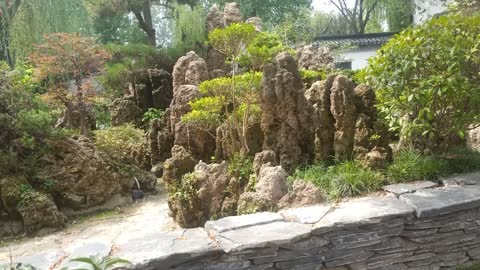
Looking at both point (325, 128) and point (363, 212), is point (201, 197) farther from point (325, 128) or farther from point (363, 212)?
point (363, 212)

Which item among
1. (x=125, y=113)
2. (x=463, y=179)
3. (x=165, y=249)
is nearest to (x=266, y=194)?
(x=165, y=249)

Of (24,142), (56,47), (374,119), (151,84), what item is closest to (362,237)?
(374,119)

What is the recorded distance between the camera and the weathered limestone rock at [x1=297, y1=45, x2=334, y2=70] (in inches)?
326

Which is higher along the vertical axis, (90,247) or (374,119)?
(374,119)

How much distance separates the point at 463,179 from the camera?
409 centimetres

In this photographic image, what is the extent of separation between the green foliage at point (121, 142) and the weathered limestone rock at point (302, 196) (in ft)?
10.3

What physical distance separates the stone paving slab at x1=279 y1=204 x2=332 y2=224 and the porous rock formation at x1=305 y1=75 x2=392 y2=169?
864mm

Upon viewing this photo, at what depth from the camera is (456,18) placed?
441cm

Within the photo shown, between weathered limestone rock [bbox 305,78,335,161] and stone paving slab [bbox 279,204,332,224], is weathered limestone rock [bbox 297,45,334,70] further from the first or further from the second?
stone paving slab [bbox 279,204,332,224]

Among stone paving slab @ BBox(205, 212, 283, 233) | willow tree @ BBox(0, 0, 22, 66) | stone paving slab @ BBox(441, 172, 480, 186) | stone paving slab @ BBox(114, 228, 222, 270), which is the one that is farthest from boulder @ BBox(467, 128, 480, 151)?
willow tree @ BBox(0, 0, 22, 66)

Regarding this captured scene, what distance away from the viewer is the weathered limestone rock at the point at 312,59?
8.27 metres

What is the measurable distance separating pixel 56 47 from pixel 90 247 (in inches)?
187

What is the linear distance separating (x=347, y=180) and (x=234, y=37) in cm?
206

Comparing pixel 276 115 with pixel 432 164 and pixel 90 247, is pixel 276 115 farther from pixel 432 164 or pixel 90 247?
pixel 90 247
